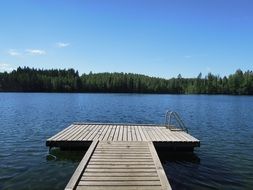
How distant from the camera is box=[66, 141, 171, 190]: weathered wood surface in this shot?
935 centimetres

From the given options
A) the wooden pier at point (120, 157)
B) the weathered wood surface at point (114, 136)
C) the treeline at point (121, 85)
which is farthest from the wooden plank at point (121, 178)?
the treeline at point (121, 85)

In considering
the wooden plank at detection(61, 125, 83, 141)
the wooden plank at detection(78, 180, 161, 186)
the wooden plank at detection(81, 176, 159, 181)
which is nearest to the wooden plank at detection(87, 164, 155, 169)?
the wooden plank at detection(81, 176, 159, 181)

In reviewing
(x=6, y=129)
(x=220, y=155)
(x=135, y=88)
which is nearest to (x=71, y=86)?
(x=135, y=88)

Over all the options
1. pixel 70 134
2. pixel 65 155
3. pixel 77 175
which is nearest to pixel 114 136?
pixel 70 134

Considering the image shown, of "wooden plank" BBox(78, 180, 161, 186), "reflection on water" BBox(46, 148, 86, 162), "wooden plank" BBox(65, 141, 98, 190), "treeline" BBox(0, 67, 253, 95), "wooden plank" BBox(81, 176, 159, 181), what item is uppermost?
"treeline" BBox(0, 67, 253, 95)

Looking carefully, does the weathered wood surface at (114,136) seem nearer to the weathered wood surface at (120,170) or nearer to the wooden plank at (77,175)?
the weathered wood surface at (120,170)

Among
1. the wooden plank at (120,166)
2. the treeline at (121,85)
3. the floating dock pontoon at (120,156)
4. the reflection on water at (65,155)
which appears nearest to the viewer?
the floating dock pontoon at (120,156)

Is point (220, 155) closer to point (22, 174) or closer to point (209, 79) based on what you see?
point (22, 174)

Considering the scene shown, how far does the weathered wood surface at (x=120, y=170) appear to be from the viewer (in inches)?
368

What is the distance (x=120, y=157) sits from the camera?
12883 millimetres

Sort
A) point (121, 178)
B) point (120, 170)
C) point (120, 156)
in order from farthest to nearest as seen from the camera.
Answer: point (120, 156), point (120, 170), point (121, 178)

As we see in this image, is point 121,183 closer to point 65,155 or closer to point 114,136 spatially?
point 65,155

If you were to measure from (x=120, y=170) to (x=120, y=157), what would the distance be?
196 cm

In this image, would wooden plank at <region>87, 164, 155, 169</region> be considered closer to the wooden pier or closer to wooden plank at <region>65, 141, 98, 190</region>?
the wooden pier
